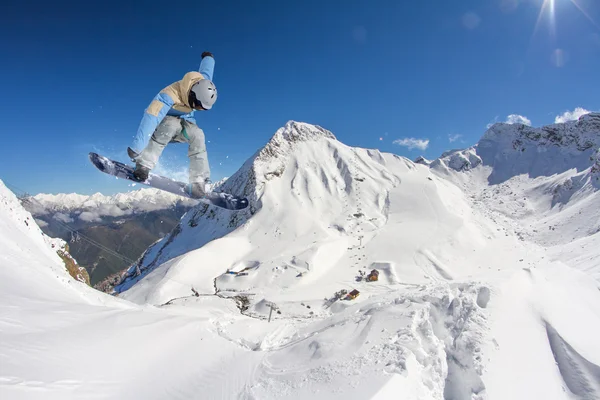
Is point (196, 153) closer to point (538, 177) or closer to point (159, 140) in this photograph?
point (159, 140)

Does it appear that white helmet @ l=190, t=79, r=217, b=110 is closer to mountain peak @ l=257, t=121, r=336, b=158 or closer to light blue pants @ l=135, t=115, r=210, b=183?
light blue pants @ l=135, t=115, r=210, b=183

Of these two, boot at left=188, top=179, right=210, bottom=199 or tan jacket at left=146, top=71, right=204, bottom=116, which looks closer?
tan jacket at left=146, top=71, right=204, bottom=116

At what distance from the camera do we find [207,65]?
6305 mm

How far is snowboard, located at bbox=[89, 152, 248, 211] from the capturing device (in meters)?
8.60

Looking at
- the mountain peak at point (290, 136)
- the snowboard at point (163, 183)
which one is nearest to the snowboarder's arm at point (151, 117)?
the snowboard at point (163, 183)

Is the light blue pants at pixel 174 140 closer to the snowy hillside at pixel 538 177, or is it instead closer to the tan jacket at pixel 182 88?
the tan jacket at pixel 182 88

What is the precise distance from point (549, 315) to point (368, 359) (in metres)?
6.97

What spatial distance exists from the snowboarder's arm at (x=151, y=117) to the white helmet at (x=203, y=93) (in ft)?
1.62

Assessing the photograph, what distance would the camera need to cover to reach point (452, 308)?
372 inches

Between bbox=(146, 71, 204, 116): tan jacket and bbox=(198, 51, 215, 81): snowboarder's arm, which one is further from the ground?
bbox=(198, 51, 215, 81): snowboarder's arm

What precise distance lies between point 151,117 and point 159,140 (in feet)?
3.09

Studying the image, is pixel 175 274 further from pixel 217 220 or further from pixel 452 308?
pixel 452 308

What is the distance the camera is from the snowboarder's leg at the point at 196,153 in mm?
6723

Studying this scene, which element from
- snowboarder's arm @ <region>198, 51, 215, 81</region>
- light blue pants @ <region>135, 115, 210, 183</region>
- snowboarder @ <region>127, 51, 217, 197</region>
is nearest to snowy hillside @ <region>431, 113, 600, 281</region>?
light blue pants @ <region>135, 115, 210, 183</region>
